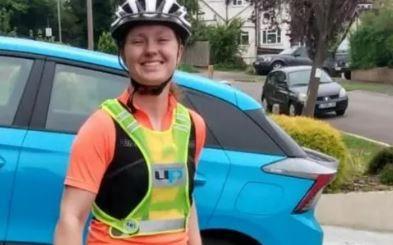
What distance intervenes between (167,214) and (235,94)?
2451 millimetres

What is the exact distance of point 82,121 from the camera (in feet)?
15.5

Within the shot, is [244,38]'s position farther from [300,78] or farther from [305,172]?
[305,172]

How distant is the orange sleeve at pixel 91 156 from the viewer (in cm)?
253

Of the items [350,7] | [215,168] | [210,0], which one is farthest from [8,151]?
[210,0]

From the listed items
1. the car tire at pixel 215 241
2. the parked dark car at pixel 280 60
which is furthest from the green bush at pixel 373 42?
the car tire at pixel 215 241

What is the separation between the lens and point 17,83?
185 inches

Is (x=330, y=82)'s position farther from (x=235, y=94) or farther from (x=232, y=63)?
(x=232, y=63)

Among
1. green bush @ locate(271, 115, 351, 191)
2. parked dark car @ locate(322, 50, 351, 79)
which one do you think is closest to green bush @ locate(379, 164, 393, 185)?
green bush @ locate(271, 115, 351, 191)

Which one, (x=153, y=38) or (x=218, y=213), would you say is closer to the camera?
(x=153, y=38)

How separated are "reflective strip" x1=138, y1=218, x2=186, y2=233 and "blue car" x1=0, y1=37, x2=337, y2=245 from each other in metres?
1.90

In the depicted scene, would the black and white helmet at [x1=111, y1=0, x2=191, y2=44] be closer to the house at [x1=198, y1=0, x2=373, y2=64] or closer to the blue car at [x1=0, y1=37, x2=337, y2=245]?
the blue car at [x1=0, y1=37, x2=337, y2=245]

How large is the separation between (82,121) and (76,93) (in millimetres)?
164

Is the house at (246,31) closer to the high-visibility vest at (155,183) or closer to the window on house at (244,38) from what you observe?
the window on house at (244,38)

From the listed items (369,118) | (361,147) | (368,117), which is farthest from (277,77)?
(361,147)
